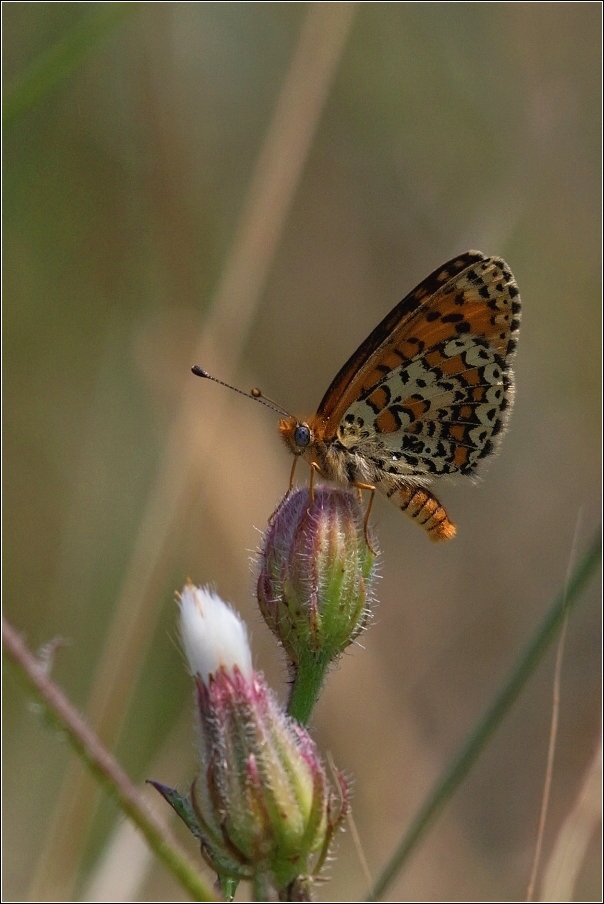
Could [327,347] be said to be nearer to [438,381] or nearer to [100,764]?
[438,381]

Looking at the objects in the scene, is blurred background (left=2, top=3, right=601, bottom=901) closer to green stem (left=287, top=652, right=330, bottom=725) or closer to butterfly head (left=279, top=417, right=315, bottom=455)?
butterfly head (left=279, top=417, right=315, bottom=455)

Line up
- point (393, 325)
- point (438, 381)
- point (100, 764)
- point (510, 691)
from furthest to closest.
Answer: point (438, 381) → point (393, 325) → point (510, 691) → point (100, 764)

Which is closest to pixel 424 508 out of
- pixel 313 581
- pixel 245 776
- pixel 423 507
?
→ pixel 423 507

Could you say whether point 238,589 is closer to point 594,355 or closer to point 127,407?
point 127,407

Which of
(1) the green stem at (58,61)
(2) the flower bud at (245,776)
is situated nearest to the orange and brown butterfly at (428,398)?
(2) the flower bud at (245,776)

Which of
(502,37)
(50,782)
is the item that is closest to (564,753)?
(50,782)
